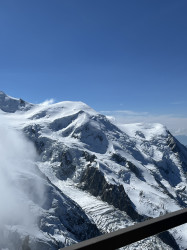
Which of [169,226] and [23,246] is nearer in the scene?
[169,226]

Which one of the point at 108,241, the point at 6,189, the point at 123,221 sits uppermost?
the point at 108,241

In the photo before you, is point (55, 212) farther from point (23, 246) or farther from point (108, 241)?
point (108, 241)

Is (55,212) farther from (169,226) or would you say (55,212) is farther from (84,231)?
(169,226)

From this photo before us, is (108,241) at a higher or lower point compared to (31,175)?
higher

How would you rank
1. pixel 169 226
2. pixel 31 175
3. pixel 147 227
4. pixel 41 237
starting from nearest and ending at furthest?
pixel 147 227
pixel 169 226
pixel 41 237
pixel 31 175

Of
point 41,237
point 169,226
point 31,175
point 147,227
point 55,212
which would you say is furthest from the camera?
point 31,175

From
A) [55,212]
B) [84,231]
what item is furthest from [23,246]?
[84,231]
